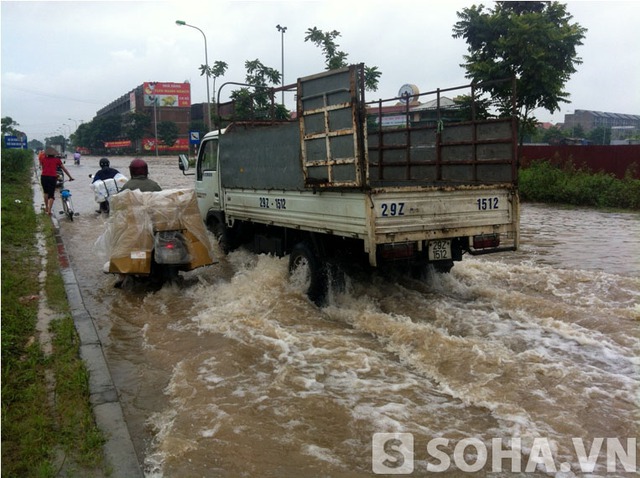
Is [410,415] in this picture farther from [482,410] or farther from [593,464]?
[593,464]

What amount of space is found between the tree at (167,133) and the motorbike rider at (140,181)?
3110 inches

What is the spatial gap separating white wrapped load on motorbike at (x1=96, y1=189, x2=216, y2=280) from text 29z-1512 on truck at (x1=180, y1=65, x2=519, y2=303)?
1026mm

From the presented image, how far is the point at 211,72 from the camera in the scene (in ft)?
118

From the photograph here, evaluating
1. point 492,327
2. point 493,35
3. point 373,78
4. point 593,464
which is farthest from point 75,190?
point 593,464

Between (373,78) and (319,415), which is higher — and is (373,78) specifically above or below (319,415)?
above

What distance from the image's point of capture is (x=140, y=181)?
7.80 meters

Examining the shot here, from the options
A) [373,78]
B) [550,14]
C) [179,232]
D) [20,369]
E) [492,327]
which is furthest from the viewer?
[373,78]

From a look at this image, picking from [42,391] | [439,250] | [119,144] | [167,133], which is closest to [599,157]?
[439,250]

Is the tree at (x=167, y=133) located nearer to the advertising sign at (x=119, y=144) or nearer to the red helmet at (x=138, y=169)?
the advertising sign at (x=119, y=144)

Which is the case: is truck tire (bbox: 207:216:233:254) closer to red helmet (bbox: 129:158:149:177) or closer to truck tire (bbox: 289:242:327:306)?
red helmet (bbox: 129:158:149:177)

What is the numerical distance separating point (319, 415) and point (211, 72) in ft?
115

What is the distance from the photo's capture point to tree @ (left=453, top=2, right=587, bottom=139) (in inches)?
655

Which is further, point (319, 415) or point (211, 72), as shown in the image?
point (211, 72)

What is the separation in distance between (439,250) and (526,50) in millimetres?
13026
